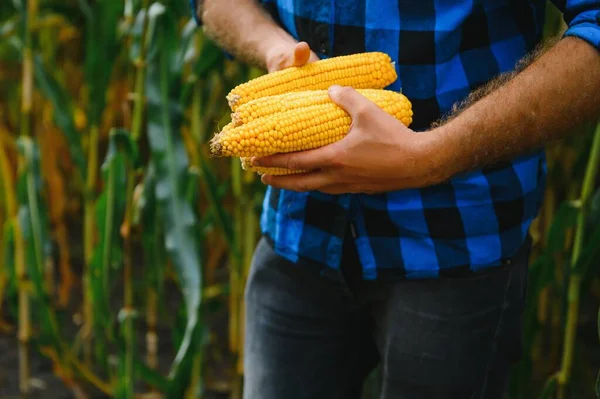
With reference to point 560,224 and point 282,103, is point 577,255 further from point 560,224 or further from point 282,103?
point 282,103

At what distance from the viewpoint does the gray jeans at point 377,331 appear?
0.80 metres

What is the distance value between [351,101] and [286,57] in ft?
0.51

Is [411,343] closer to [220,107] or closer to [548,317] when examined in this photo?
[220,107]

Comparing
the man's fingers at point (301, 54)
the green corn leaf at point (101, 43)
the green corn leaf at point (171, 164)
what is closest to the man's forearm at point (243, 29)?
Result: the man's fingers at point (301, 54)

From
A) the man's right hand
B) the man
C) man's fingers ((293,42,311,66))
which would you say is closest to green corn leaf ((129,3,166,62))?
the man

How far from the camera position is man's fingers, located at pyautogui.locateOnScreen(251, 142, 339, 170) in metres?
0.66

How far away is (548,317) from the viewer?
1865 millimetres

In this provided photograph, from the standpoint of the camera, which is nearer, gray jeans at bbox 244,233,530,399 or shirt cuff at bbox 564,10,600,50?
shirt cuff at bbox 564,10,600,50

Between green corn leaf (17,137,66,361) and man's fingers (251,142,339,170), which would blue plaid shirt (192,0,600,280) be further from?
green corn leaf (17,137,66,361)

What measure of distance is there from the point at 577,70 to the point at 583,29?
0.04m

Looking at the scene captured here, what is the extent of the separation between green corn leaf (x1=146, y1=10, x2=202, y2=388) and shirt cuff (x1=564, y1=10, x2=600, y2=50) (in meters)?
0.73

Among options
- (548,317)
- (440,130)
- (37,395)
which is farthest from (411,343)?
(37,395)

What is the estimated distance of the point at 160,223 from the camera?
1389mm

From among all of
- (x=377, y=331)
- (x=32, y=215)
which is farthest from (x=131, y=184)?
(x=377, y=331)
